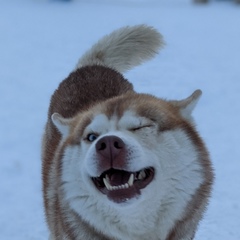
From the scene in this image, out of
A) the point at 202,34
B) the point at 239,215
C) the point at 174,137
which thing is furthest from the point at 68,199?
the point at 202,34

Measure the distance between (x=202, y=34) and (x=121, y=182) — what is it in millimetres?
8414

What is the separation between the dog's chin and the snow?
1347 mm

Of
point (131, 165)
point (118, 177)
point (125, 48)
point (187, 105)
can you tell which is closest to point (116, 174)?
point (118, 177)

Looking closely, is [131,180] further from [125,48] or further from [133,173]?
[125,48]

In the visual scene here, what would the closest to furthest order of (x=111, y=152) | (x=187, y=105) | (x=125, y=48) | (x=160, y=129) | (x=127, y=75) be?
1. (x=111, y=152)
2. (x=160, y=129)
3. (x=187, y=105)
4. (x=125, y=48)
5. (x=127, y=75)

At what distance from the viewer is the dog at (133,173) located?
227 cm

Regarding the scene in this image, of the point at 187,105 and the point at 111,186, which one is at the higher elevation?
the point at 187,105

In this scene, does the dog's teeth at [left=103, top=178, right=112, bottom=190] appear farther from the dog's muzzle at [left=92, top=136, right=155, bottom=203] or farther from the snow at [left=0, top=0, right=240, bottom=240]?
the snow at [left=0, top=0, right=240, bottom=240]

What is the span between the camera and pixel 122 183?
2.30m


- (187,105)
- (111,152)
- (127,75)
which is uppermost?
(127,75)

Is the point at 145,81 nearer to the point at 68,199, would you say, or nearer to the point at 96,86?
the point at 96,86

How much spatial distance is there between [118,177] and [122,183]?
0.03m

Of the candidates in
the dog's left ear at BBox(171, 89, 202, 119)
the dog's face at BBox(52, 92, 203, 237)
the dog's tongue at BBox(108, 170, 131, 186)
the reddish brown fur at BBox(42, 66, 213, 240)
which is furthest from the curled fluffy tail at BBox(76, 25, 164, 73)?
the dog's tongue at BBox(108, 170, 131, 186)

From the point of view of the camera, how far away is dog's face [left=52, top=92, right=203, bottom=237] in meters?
2.26
